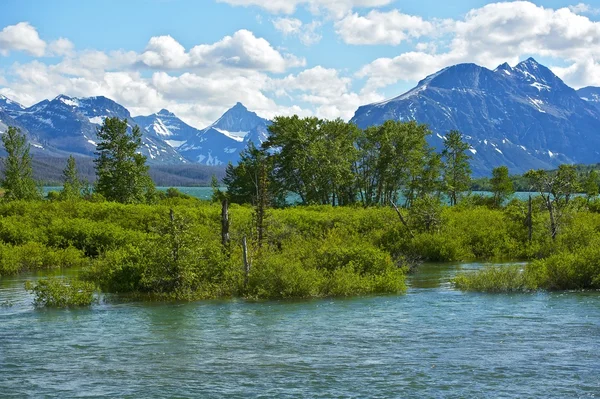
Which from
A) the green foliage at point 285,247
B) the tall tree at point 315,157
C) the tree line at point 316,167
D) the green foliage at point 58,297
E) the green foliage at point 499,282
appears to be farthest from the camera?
the tree line at point 316,167

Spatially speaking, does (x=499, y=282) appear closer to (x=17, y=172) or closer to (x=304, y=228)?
(x=304, y=228)

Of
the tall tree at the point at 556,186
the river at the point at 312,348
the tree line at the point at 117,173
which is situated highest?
the tree line at the point at 117,173

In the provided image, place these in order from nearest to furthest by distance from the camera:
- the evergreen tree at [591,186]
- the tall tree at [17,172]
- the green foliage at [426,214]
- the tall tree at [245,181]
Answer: the green foliage at [426,214] → the tall tree at [245,181] → the evergreen tree at [591,186] → the tall tree at [17,172]

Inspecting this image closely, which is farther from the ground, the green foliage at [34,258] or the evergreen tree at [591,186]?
the evergreen tree at [591,186]

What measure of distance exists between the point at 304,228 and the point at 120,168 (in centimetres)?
3204

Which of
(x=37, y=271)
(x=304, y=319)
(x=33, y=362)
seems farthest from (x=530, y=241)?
(x=33, y=362)

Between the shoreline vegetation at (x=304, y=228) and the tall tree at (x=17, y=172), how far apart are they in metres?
0.25

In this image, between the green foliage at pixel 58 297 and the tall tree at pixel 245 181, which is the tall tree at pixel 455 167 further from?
the green foliage at pixel 58 297

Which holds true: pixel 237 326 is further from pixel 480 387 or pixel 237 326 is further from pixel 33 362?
pixel 480 387

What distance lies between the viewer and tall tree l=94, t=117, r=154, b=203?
8344 cm

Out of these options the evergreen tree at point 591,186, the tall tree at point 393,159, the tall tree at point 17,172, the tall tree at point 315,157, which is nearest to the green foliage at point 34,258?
the tall tree at point 315,157

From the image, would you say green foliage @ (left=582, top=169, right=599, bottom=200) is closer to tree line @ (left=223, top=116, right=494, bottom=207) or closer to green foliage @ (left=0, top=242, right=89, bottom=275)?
tree line @ (left=223, top=116, right=494, bottom=207)

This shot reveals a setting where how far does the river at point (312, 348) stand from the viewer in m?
Answer: 19.3

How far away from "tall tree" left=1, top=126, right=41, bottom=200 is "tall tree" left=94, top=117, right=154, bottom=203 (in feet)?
37.0
